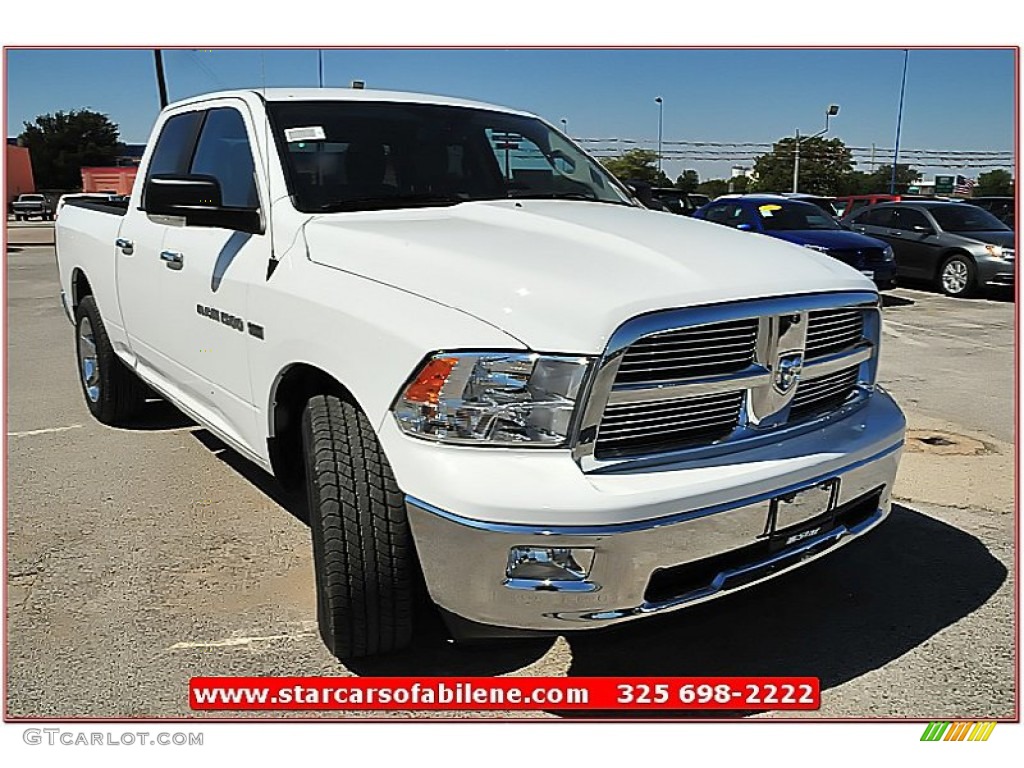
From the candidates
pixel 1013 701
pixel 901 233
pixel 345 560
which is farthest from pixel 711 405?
pixel 901 233

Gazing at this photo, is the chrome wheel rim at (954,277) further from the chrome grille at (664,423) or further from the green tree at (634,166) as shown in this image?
the chrome grille at (664,423)

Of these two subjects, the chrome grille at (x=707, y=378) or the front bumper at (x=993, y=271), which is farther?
the front bumper at (x=993, y=271)

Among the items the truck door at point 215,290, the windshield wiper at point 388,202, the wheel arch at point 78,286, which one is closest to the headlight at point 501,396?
the truck door at point 215,290

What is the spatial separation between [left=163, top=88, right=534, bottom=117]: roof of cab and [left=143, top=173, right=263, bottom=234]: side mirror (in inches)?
21.6

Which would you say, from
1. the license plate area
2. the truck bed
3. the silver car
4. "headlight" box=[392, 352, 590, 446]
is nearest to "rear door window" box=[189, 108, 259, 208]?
the truck bed

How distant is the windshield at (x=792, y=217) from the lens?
1152 centimetres

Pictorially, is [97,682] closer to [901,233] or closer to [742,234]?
[742,234]

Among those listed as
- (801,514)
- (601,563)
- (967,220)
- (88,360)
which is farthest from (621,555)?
(967,220)

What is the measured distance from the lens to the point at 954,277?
43.4 ft

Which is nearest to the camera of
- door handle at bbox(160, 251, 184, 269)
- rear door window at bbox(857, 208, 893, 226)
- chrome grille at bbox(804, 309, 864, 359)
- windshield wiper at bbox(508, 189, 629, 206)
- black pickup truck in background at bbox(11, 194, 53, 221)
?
chrome grille at bbox(804, 309, 864, 359)

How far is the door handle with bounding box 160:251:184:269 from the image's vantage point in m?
3.95

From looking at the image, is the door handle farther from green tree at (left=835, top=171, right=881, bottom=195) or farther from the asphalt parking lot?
green tree at (left=835, top=171, right=881, bottom=195)

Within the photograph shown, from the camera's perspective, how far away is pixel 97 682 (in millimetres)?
2883

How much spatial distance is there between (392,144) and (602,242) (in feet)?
3.97
